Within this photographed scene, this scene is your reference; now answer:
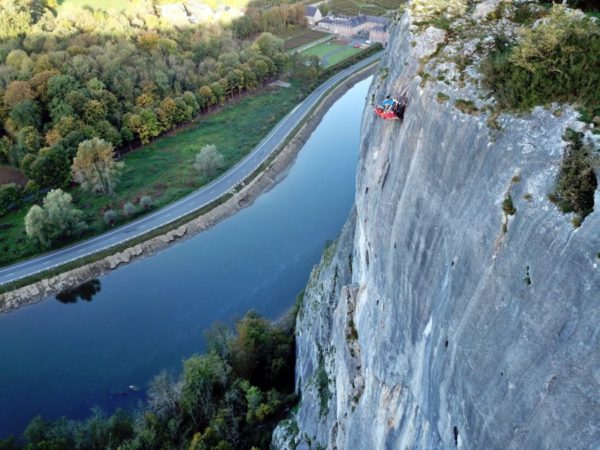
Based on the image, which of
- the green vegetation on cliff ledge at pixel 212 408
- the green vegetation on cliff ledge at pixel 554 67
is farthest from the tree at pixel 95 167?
the green vegetation on cliff ledge at pixel 554 67

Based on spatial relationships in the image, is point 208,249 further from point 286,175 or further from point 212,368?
point 212,368

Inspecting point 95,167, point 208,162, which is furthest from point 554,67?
point 95,167

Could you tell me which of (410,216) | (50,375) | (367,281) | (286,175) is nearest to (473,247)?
(410,216)

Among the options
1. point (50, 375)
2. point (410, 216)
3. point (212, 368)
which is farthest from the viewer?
point (50, 375)

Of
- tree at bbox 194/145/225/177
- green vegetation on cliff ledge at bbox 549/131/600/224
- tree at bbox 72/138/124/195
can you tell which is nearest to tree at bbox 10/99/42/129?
tree at bbox 72/138/124/195

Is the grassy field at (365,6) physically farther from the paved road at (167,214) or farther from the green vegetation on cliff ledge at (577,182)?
the green vegetation on cliff ledge at (577,182)

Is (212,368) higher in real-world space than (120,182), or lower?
lower
